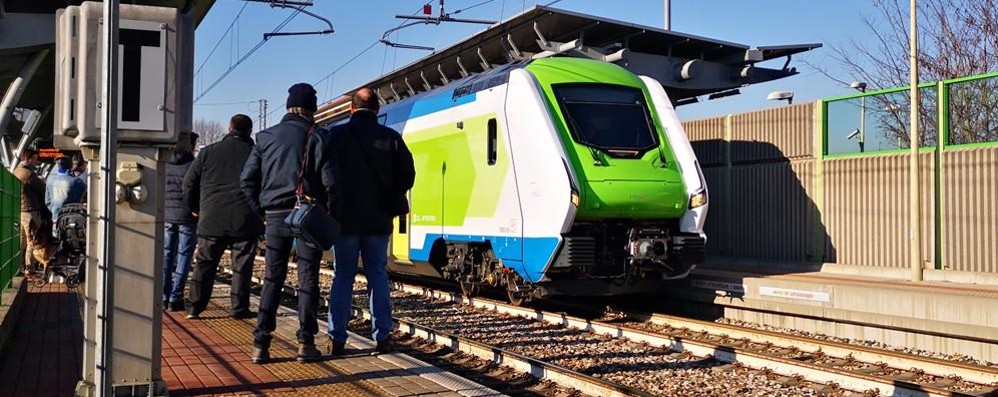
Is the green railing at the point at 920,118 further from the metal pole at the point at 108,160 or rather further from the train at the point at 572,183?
the metal pole at the point at 108,160

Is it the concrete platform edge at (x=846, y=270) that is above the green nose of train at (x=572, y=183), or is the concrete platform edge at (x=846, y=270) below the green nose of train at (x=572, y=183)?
below

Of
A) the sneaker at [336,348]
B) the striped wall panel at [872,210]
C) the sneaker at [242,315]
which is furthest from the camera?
the striped wall panel at [872,210]

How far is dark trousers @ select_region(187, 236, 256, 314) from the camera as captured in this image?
786 cm

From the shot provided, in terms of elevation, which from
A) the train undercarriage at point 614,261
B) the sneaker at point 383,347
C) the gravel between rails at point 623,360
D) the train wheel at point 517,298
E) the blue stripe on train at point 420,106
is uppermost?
the blue stripe on train at point 420,106

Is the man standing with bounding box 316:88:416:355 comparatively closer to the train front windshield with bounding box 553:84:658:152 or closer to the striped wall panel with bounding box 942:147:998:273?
the train front windshield with bounding box 553:84:658:152

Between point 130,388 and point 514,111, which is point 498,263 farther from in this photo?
point 130,388

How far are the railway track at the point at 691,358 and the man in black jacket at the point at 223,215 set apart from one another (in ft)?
6.14

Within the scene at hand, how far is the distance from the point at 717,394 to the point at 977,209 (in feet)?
22.3

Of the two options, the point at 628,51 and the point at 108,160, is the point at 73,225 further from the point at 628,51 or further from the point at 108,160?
the point at 628,51

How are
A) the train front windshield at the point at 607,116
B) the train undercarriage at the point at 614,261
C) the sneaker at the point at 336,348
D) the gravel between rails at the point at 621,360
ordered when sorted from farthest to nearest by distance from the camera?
the train front windshield at the point at 607,116, the train undercarriage at the point at 614,261, the gravel between rails at the point at 621,360, the sneaker at the point at 336,348

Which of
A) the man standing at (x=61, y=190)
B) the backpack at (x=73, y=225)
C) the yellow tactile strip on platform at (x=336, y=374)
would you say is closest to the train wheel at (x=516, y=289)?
the yellow tactile strip on platform at (x=336, y=374)

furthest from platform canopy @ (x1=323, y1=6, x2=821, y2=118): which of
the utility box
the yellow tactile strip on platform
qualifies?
the utility box

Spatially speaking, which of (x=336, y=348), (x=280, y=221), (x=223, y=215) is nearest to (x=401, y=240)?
(x=223, y=215)

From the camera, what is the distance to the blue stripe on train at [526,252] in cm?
950
